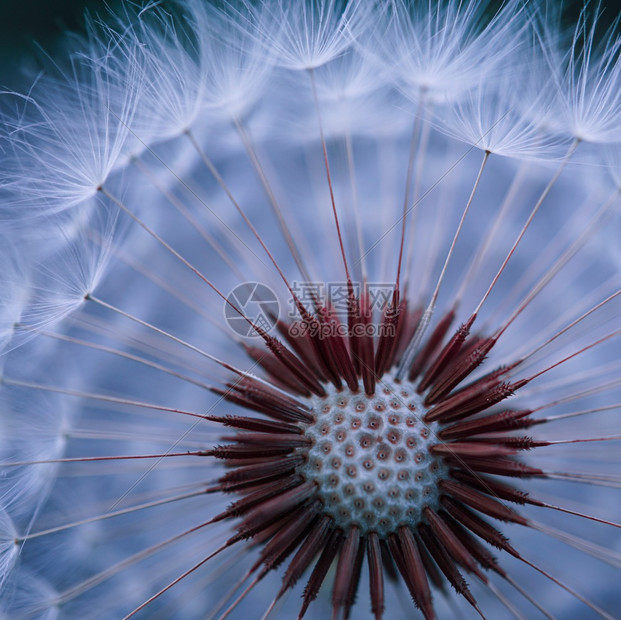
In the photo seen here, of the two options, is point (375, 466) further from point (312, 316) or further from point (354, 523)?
point (312, 316)

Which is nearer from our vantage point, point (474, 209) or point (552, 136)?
point (552, 136)

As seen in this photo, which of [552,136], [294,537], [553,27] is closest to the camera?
[294,537]

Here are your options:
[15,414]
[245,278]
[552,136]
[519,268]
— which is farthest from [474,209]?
[15,414]

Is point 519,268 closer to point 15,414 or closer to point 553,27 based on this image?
point 553,27

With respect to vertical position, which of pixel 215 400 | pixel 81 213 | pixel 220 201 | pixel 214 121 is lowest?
pixel 215 400

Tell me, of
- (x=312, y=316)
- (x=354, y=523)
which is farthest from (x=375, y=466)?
(x=312, y=316)

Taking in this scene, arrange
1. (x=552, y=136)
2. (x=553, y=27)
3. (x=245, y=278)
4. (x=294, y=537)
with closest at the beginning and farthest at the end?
1. (x=294, y=537)
2. (x=552, y=136)
3. (x=553, y=27)
4. (x=245, y=278)
